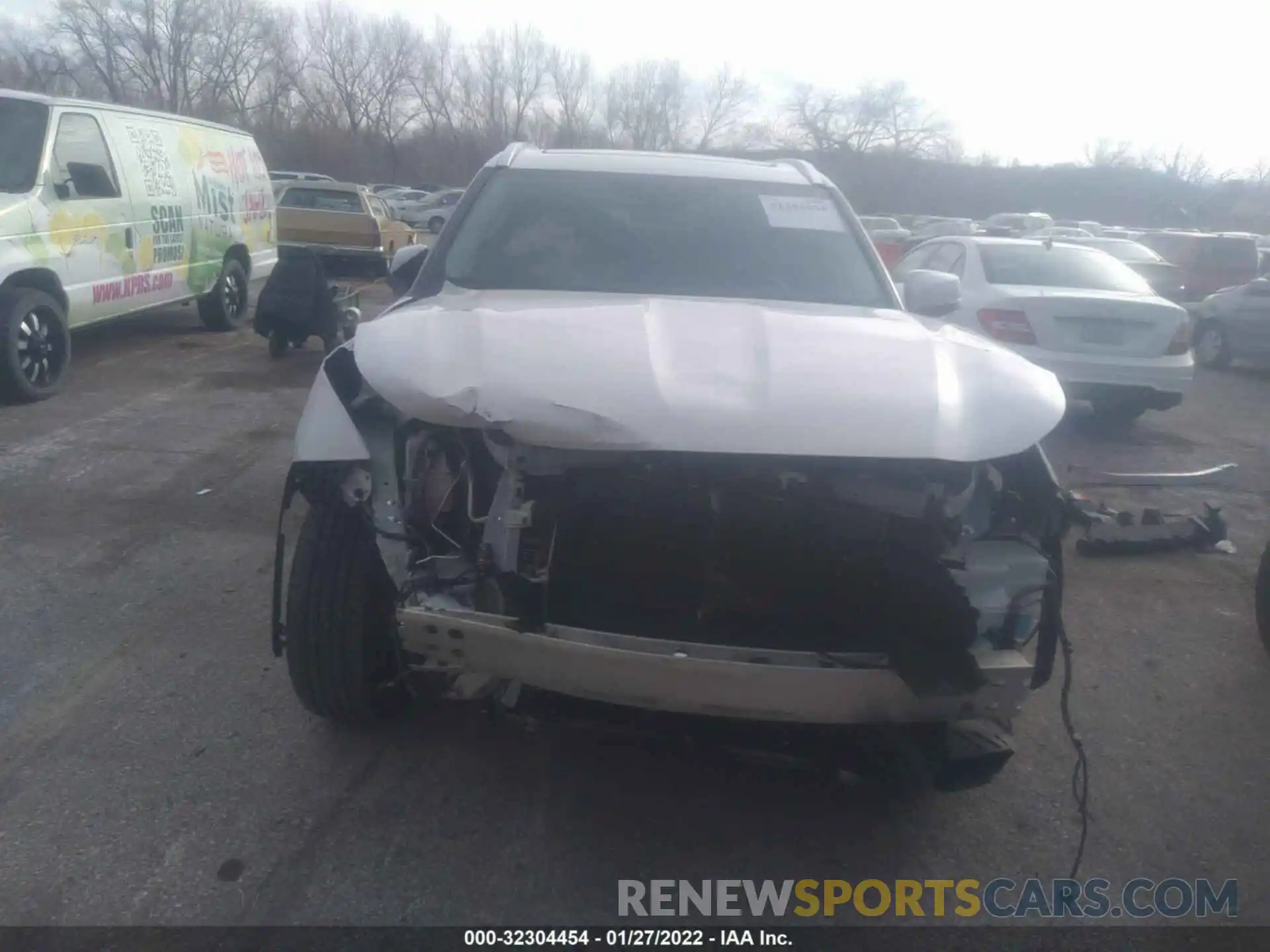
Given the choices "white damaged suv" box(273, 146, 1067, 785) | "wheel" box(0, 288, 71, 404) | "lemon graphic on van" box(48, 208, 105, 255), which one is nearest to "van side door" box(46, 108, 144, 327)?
"lemon graphic on van" box(48, 208, 105, 255)

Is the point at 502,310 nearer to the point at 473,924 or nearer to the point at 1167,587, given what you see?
the point at 473,924

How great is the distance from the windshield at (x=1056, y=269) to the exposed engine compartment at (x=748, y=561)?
254 inches

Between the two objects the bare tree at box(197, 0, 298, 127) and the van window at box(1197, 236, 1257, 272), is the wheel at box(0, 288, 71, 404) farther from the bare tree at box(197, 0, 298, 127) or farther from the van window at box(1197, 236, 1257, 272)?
the bare tree at box(197, 0, 298, 127)

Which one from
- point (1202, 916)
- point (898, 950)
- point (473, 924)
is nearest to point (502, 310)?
point (473, 924)

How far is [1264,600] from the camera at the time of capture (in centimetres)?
430

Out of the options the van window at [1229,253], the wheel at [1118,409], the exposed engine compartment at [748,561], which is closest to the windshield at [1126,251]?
the van window at [1229,253]

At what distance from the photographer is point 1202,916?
2.75 m

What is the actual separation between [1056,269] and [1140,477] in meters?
2.82

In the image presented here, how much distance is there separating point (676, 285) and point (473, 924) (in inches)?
92.6

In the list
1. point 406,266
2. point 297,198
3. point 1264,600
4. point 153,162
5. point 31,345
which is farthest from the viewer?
point 297,198

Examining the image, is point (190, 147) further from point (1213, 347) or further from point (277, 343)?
point (1213, 347)

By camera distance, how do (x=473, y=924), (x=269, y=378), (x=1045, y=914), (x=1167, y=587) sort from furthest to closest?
(x=269, y=378) < (x=1167, y=587) < (x=1045, y=914) < (x=473, y=924)

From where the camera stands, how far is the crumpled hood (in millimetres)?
2496

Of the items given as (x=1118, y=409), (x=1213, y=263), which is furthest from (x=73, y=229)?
(x=1213, y=263)
